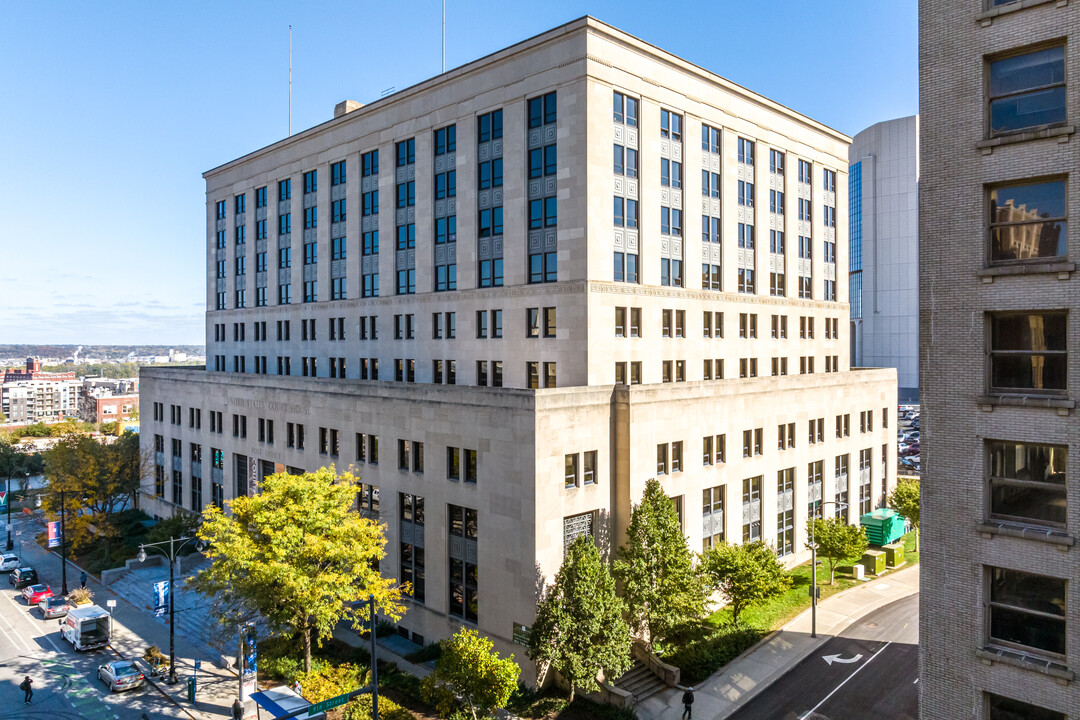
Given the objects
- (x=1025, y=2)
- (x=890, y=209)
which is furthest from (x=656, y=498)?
(x=890, y=209)

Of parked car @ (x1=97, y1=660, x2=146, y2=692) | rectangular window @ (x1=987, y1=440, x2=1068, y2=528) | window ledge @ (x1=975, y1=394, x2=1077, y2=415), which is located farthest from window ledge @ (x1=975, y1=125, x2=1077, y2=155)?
parked car @ (x1=97, y1=660, x2=146, y2=692)

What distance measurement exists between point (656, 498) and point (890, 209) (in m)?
148

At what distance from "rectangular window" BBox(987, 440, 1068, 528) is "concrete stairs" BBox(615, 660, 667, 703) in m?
19.6

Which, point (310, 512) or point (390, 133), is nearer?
point (310, 512)

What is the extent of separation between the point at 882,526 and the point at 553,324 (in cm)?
3152

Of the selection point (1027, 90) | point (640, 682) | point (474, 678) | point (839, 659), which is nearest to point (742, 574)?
point (839, 659)

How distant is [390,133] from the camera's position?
50688 millimetres

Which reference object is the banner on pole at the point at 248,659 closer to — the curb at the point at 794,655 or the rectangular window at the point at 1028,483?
the curb at the point at 794,655

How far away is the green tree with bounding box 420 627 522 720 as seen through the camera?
2694 centimetres

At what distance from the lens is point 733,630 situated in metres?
37.0

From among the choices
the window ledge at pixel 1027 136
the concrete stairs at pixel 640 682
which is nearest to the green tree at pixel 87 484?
the concrete stairs at pixel 640 682

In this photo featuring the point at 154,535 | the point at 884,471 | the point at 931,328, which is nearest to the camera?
the point at 931,328

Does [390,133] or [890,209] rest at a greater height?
[890,209]

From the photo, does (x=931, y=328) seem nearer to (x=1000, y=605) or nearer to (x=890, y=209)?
(x=1000, y=605)
